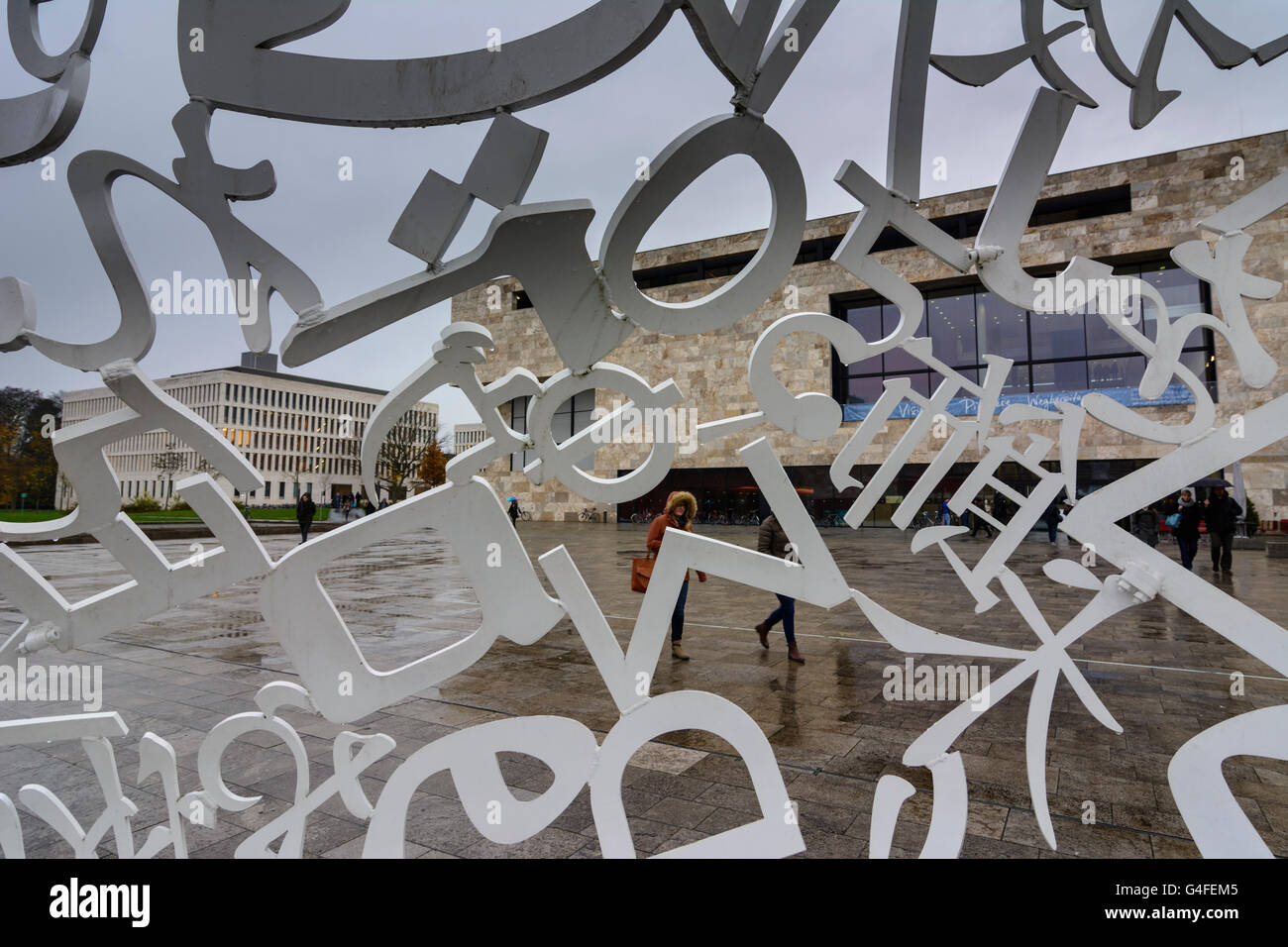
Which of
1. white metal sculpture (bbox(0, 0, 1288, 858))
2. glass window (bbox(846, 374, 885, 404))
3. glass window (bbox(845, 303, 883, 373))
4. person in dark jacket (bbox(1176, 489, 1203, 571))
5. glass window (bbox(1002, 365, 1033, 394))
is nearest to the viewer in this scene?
white metal sculpture (bbox(0, 0, 1288, 858))

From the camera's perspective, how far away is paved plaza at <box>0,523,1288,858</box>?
10.9 ft

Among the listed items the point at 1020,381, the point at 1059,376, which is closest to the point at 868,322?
the point at 1020,381

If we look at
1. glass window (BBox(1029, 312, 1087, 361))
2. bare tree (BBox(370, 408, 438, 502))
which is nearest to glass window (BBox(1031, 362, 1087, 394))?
glass window (BBox(1029, 312, 1087, 361))

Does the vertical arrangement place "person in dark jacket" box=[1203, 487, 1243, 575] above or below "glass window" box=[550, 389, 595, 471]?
below

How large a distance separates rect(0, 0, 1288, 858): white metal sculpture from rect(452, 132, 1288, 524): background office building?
2135cm

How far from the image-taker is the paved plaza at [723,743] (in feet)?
10.9

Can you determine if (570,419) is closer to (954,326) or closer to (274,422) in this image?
(954,326)

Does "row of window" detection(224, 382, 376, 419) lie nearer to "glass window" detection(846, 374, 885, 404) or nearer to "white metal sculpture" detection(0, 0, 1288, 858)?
"glass window" detection(846, 374, 885, 404)

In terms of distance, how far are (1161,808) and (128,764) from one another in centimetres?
571

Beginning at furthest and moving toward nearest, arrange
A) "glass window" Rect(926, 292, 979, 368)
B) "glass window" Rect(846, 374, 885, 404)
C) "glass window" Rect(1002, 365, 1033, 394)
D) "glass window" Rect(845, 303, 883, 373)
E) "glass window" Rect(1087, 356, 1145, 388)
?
"glass window" Rect(845, 303, 883, 373), "glass window" Rect(846, 374, 885, 404), "glass window" Rect(926, 292, 979, 368), "glass window" Rect(1002, 365, 1033, 394), "glass window" Rect(1087, 356, 1145, 388)

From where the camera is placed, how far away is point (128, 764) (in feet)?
13.9
